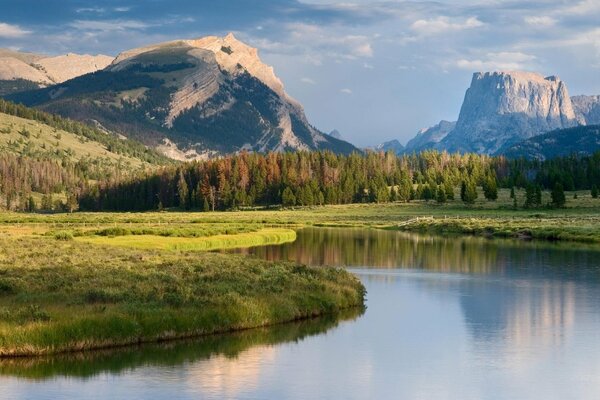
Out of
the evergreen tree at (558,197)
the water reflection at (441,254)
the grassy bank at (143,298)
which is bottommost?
the water reflection at (441,254)

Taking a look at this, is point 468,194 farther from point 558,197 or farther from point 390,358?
point 390,358

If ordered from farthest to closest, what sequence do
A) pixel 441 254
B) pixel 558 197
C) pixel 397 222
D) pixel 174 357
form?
pixel 558 197, pixel 397 222, pixel 441 254, pixel 174 357

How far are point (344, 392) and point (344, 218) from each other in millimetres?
139637

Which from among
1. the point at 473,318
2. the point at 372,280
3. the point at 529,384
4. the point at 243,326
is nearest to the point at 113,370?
the point at 243,326

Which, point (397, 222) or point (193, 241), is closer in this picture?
point (193, 241)

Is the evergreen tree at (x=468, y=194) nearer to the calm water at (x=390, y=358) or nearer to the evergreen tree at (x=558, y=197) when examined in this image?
Result: the evergreen tree at (x=558, y=197)

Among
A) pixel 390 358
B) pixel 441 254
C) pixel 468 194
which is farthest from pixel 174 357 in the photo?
pixel 468 194

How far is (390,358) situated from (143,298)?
13908 millimetres

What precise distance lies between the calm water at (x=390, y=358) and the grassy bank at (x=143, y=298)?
114cm

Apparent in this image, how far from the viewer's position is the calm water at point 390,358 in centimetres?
3384

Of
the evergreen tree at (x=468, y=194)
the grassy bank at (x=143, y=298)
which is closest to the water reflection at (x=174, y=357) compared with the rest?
the grassy bank at (x=143, y=298)

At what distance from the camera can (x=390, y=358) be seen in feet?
132

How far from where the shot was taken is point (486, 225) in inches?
5433

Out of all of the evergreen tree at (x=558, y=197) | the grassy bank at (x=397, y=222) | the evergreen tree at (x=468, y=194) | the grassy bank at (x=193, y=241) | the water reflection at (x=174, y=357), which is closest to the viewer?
the water reflection at (x=174, y=357)
